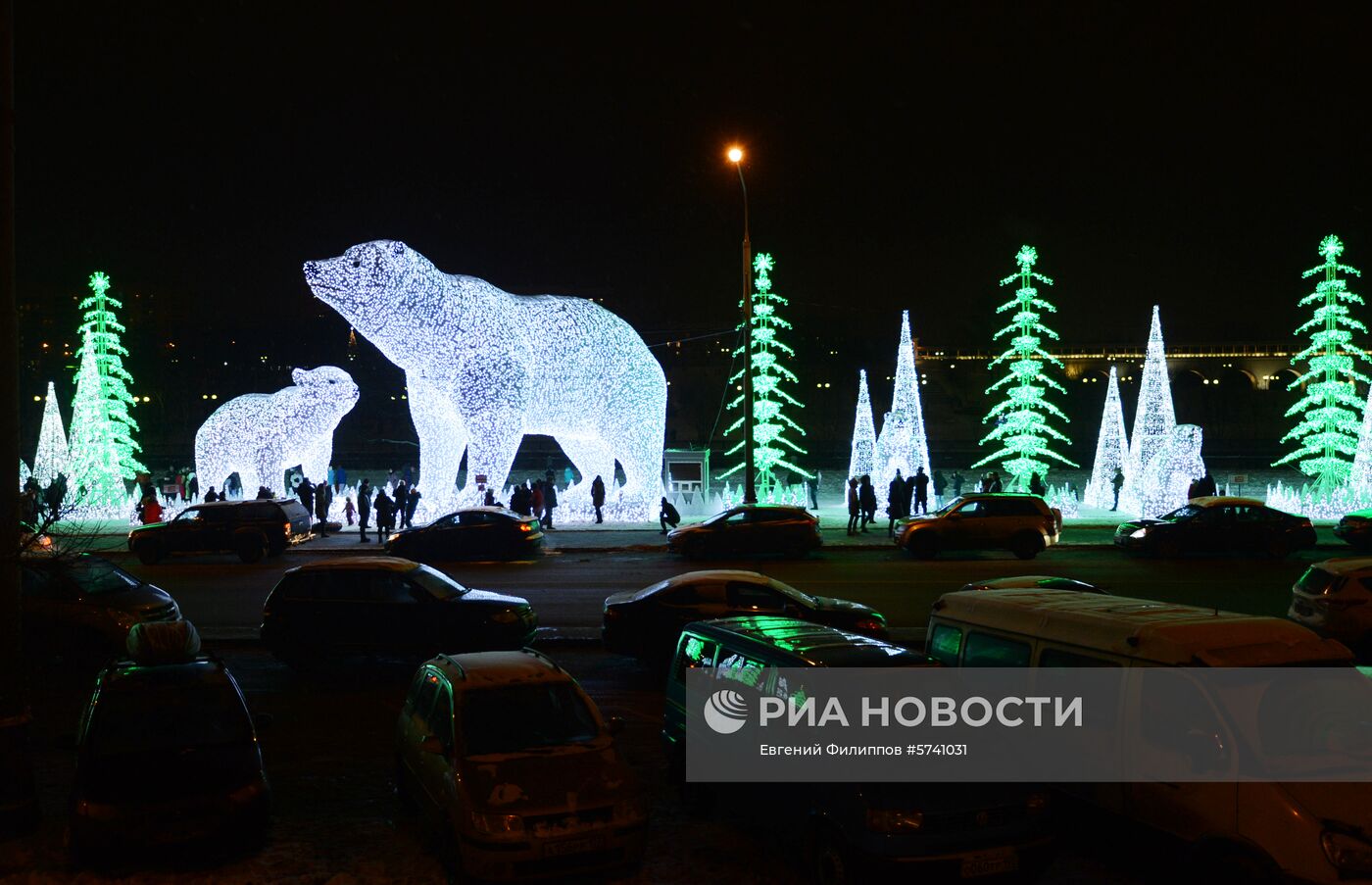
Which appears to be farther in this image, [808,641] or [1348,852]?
[808,641]

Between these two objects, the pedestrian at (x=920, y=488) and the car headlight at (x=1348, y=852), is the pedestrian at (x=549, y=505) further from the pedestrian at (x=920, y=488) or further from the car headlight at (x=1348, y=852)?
the car headlight at (x=1348, y=852)

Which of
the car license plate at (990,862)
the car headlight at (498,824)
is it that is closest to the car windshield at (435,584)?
the car headlight at (498,824)

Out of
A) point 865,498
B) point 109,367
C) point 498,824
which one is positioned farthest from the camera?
point 109,367

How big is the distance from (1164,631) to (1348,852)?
4.85 feet

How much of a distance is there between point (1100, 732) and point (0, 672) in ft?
23.3

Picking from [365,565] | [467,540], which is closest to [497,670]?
[365,565]

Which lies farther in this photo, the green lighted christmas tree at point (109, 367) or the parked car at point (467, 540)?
the green lighted christmas tree at point (109, 367)

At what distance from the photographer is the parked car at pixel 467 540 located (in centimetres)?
2184

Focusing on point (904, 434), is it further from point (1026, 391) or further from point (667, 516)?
point (667, 516)

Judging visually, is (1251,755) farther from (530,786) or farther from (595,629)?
(595,629)

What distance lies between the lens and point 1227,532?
69.9 feet

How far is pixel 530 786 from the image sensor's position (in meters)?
6.13

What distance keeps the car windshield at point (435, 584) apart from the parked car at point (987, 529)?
11976 mm

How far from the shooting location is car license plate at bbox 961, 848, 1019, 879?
5.66 metres
